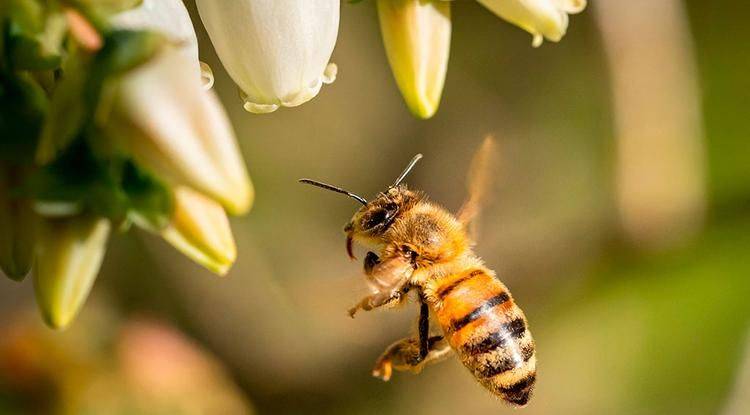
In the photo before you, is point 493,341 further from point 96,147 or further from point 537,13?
point 96,147

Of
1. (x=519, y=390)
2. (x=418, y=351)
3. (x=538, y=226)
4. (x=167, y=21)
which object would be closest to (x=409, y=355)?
(x=418, y=351)

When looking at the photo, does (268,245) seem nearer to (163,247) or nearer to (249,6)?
(163,247)

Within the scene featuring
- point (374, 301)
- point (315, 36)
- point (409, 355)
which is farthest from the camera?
point (409, 355)

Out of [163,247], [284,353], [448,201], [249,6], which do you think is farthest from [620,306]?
[249,6]

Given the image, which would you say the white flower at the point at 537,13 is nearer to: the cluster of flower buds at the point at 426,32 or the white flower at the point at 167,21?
the cluster of flower buds at the point at 426,32

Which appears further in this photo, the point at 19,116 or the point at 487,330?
the point at 487,330

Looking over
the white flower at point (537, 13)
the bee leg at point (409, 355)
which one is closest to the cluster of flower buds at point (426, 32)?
the white flower at point (537, 13)
